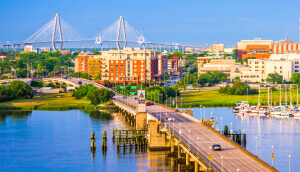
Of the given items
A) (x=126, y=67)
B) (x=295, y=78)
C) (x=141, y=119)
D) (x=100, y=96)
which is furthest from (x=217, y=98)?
(x=141, y=119)

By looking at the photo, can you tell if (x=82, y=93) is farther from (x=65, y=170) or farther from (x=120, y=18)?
(x=120, y=18)

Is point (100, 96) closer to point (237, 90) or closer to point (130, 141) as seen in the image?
point (237, 90)

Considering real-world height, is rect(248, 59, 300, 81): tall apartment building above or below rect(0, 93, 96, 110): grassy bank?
above

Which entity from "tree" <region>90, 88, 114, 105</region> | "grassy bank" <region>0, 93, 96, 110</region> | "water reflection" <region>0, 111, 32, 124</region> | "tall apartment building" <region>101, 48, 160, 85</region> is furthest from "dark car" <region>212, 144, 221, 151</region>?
"tall apartment building" <region>101, 48, 160, 85</region>

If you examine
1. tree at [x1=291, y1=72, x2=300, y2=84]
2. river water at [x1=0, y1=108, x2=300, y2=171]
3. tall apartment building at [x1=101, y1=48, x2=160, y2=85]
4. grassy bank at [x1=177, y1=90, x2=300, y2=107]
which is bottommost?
river water at [x1=0, y1=108, x2=300, y2=171]

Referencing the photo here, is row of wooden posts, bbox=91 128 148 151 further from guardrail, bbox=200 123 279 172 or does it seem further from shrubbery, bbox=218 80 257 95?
shrubbery, bbox=218 80 257 95

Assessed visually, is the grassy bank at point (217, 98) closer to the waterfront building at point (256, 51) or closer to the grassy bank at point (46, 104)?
the grassy bank at point (46, 104)
